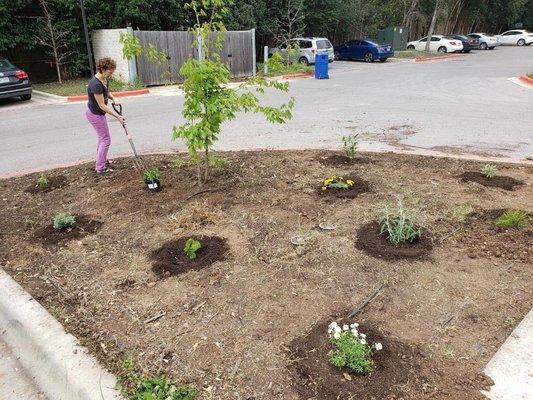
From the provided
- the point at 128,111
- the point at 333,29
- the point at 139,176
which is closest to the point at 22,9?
the point at 128,111

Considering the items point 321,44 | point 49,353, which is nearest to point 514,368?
point 49,353

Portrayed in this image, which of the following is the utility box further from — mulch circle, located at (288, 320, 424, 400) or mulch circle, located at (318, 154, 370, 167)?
mulch circle, located at (288, 320, 424, 400)

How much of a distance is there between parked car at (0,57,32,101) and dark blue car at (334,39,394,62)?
69.1 ft

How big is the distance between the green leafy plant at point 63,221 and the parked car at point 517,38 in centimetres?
5240

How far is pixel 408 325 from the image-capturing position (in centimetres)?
321

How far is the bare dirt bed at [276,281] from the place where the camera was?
2.85 meters

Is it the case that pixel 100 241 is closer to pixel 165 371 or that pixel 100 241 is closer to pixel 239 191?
pixel 239 191

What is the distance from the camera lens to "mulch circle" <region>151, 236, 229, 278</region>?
13.1 feet

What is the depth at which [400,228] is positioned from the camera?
13.9ft

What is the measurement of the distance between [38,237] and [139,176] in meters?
1.77

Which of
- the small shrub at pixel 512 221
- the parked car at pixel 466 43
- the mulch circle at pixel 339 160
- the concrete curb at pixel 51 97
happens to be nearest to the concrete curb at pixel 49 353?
the small shrub at pixel 512 221

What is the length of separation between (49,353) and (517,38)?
5565 centimetres

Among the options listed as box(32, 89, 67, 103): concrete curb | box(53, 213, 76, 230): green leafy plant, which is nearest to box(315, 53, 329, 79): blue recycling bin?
box(32, 89, 67, 103): concrete curb

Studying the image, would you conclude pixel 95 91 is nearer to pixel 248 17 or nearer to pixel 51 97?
pixel 51 97
